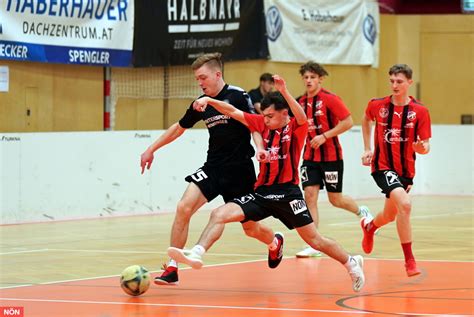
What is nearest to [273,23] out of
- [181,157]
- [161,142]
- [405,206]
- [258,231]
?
[181,157]

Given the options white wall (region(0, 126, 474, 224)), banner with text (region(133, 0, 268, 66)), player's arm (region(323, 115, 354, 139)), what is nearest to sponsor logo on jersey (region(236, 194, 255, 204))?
player's arm (region(323, 115, 354, 139))

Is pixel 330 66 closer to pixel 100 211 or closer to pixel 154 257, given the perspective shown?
pixel 100 211

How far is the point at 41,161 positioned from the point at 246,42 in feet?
22.4

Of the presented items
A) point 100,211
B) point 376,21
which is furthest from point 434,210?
point 376,21

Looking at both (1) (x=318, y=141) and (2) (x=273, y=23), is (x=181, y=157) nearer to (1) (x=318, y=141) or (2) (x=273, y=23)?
(2) (x=273, y=23)

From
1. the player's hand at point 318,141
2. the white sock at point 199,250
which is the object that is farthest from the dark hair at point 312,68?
the white sock at point 199,250

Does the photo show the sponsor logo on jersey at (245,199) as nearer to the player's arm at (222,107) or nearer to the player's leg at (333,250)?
the player's leg at (333,250)

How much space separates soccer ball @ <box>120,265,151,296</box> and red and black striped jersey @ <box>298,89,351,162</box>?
4.26 meters

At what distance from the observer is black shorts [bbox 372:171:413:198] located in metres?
11.8

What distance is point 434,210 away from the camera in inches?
834

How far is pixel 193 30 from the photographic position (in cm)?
2208

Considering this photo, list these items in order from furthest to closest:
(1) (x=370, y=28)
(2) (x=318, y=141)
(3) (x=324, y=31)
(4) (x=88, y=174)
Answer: (1) (x=370, y=28) < (3) (x=324, y=31) < (4) (x=88, y=174) < (2) (x=318, y=141)

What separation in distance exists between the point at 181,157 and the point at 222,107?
1003 cm

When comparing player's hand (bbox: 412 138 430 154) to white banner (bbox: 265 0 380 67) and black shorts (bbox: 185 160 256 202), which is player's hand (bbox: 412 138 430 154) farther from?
white banner (bbox: 265 0 380 67)
